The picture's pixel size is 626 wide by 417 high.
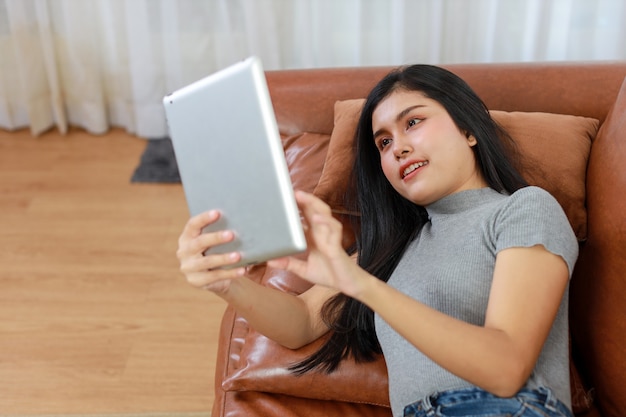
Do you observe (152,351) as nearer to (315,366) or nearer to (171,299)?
(171,299)

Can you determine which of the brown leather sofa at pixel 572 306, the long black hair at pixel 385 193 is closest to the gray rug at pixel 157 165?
the brown leather sofa at pixel 572 306

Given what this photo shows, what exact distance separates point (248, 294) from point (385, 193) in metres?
0.40

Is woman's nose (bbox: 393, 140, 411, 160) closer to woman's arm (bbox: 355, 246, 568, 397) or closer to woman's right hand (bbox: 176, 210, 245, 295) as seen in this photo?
woman's arm (bbox: 355, 246, 568, 397)

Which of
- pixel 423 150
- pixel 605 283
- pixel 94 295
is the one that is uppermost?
pixel 423 150

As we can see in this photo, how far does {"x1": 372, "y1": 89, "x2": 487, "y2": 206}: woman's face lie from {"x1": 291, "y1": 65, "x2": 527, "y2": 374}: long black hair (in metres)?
0.03

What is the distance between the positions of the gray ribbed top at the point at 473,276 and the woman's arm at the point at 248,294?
0.51 feet

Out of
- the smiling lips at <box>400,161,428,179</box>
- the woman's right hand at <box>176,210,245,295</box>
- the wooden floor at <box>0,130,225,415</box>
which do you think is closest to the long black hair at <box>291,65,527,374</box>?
the smiling lips at <box>400,161,428,179</box>

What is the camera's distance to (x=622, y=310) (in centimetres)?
134

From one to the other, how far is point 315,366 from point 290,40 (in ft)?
6.22

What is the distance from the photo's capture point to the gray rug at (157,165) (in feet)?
9.59

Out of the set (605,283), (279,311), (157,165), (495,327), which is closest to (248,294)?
(279,311)

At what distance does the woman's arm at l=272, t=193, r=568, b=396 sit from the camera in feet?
3.54

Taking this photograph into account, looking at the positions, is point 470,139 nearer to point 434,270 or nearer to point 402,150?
point 402,150

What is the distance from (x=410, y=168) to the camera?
4.65 ft
